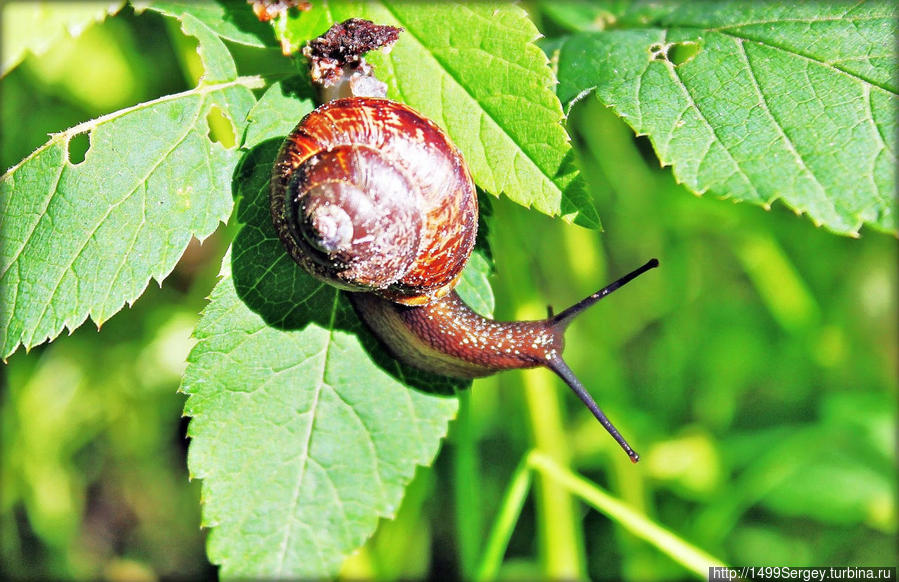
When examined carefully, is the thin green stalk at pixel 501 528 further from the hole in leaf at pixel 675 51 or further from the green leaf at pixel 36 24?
the green leaf at pixel 36 24

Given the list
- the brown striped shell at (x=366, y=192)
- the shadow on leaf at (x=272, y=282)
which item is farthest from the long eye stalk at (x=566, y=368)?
the brown striped shell at (x=366, y=192)

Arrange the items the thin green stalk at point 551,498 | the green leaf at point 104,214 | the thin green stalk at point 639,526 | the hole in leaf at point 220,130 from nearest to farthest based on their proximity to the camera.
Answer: the green leaf at point 104,214 → the hole in leaf at point 220,130 → the thin green stalk at point 639,526 → the thin green stalk at point 551,498

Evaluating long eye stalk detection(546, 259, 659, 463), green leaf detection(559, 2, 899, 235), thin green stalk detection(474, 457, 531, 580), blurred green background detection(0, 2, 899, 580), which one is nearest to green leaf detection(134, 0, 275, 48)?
green leaf detection(559, 2, 899, 235)

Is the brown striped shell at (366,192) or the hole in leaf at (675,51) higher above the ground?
the hole in leaf at (675,51)

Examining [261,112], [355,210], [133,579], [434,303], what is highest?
[261,112]

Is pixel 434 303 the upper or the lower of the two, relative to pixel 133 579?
upper

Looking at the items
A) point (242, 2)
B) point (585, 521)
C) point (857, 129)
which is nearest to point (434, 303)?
point (242, 2)

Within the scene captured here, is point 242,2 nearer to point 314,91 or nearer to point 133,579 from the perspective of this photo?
point 314,91
